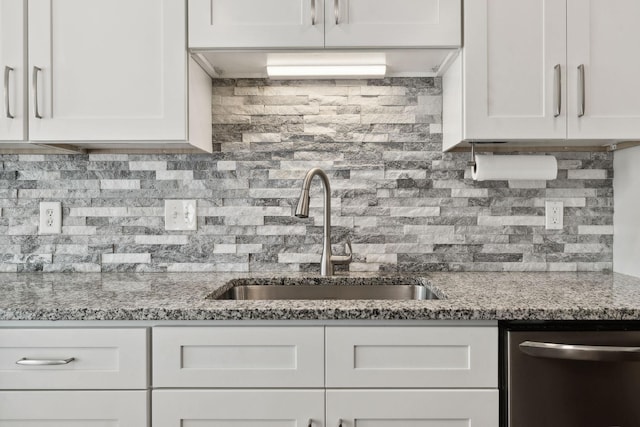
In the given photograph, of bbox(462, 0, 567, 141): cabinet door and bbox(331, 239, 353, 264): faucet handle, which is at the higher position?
bbox(462, 0, 567, 141): cabinet door

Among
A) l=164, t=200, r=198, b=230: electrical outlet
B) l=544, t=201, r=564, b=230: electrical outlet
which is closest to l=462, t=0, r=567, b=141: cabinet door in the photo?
l=544, t=201, r=564, b=230: electrical outlet

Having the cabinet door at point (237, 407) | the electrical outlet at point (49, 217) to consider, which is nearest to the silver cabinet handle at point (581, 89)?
the cabinet door at point (237, 407)

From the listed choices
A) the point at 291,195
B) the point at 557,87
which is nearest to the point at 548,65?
the point at 557,87

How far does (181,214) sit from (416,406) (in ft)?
3.75

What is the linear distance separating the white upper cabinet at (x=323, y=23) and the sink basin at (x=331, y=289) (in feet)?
2.70

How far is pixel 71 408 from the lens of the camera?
1230 mm

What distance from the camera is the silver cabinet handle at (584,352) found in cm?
117

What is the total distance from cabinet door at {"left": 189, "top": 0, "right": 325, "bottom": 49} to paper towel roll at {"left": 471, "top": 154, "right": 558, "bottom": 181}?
0.73m

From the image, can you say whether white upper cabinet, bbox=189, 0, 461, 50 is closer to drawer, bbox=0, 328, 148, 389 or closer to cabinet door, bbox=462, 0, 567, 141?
cabinet door, bbox=462, 0, 567, 141

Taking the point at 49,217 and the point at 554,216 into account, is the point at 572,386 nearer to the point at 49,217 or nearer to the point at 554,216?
the point at 554,216

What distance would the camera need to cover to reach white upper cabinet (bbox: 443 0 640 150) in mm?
1520

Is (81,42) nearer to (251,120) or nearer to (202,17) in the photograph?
(202,17)

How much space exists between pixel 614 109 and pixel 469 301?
0.82 m

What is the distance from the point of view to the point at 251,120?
1.88m
